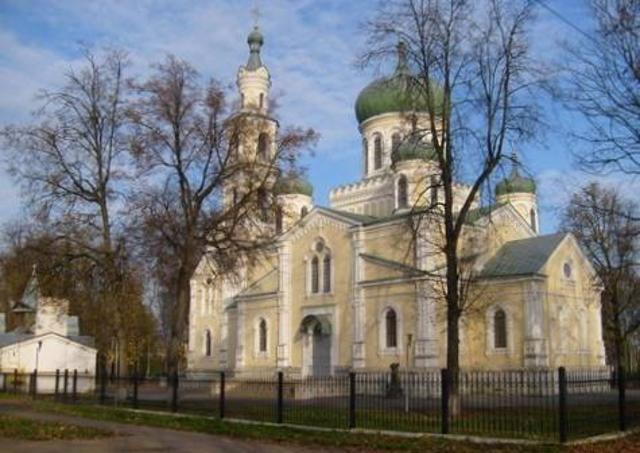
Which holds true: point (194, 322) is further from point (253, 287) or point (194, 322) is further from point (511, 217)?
point (511, 217)

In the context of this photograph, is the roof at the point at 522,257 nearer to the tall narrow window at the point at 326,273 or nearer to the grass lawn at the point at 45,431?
the tall narrow window at the point at 326,273

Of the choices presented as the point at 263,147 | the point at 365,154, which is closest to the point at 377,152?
the point at 365,154

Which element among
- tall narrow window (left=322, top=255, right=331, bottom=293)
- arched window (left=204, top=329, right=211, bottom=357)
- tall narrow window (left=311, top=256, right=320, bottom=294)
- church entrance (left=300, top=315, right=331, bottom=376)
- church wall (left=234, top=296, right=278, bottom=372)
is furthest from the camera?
arched window (left=204, top=329, right=211, bottom=357)

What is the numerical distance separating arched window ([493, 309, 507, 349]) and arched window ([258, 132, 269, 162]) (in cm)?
1361

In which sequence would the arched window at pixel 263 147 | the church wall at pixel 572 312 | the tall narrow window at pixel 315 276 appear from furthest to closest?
the tall narrow window at pixel 315 276, the church wall at pixel 572 312, the arched window at pixel 263 147

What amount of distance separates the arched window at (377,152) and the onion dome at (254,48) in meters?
10.4

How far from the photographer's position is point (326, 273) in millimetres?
38219

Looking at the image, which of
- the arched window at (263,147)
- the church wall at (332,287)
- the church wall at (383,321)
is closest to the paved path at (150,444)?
the arched window at (263,147)

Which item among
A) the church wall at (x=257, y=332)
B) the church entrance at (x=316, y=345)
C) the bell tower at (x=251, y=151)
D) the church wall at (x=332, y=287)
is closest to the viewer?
the bell tower at (x=251, y=151)

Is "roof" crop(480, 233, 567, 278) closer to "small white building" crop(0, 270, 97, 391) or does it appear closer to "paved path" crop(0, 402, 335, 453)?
"small white building" crop(0, 270, 97, 391)

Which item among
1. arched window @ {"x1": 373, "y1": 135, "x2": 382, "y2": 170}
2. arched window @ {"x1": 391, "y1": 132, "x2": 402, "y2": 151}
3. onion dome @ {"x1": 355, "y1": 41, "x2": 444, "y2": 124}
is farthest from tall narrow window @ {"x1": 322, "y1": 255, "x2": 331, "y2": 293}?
onion dome @ {"x1": 355, "y1": 41, "x2": 444, "y2": 124}

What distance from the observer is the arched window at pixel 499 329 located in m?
31.8

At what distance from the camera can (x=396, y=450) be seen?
12312mm

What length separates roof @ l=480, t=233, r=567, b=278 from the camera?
3184 cm
